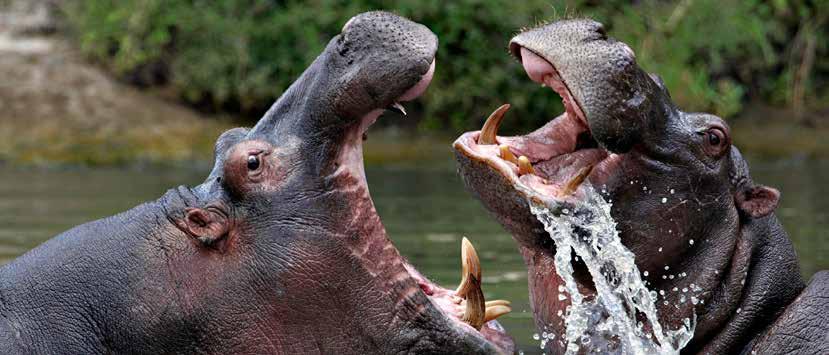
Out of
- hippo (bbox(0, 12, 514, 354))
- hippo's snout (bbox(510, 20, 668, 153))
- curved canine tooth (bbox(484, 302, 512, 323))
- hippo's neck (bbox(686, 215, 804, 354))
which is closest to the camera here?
hippo (bbox(0, 12, 514, 354))

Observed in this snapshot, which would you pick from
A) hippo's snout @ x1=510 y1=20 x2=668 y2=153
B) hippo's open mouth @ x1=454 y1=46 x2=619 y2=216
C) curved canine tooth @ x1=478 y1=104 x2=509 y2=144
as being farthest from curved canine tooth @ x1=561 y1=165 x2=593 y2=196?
curved canine tooth @ x1=478 y1=104 x2=509 y2=144

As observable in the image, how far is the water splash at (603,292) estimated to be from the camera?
5.00m

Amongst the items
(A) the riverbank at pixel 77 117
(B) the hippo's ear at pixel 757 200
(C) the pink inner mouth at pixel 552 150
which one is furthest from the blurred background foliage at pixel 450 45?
(C) the pink inner mouth at pixel 552 150

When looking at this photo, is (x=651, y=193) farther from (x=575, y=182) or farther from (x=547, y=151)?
(x=547, y=151)

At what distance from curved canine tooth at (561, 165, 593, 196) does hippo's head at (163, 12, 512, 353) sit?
0.65m

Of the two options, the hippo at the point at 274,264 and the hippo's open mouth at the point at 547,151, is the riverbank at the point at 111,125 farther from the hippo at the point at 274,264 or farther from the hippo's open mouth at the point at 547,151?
the hippo at the point at 274,264

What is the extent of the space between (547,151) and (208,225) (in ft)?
4.22

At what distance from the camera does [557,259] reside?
5102mm

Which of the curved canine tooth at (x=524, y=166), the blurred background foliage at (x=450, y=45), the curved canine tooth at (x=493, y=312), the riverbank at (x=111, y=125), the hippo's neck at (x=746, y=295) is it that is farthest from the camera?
the blurred background foliage at (x=450, y=45)

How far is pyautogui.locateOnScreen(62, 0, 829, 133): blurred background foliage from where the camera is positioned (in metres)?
14.3

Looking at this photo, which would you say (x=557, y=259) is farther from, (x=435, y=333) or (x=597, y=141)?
(x=435, y=333)

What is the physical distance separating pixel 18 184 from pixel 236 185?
804cm

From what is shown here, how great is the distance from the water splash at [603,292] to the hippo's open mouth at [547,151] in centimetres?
8

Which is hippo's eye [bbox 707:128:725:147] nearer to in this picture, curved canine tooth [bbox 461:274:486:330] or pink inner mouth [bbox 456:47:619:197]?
pink inner mouth [bbox 456:47:619:197]
